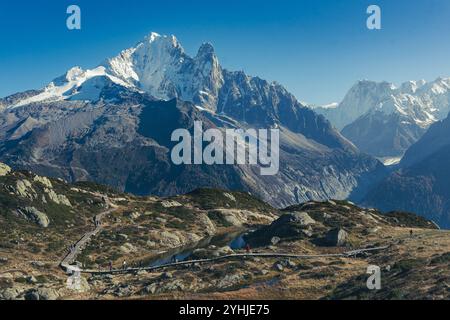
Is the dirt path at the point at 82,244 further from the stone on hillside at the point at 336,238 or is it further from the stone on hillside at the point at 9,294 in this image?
the stone on hillside at the point at 336,238

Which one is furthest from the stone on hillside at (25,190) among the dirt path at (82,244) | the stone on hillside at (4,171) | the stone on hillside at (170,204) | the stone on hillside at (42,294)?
the stone on hillside at (42,294)

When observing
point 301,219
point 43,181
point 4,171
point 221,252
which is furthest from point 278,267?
point 4,171

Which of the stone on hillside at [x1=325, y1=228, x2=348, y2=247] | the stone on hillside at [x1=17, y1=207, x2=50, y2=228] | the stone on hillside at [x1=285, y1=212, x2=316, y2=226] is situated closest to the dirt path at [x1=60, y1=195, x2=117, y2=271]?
the stone on hillside at [x1=17, y1=207, x2=50, y2=228]

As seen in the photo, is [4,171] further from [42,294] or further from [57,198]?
[42,294]

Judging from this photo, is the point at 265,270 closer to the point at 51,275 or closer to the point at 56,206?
the point at 51,275

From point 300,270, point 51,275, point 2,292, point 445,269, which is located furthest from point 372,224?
point 2,292

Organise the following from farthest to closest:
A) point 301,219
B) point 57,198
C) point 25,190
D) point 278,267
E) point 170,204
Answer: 1. point 170,204
2. point 57,198
3. point 25,190
4. point 301,219
5. point 278,267

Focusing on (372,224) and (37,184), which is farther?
(37,184)
